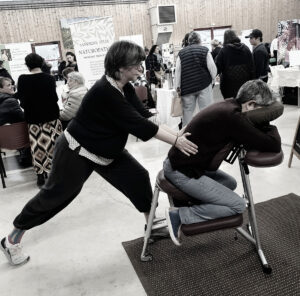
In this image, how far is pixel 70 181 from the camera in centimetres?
192

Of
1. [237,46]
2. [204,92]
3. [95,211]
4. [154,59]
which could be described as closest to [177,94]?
[204,92]

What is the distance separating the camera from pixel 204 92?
4.09 m

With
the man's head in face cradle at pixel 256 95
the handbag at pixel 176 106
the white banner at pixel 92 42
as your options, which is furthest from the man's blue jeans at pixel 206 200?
the white banner at pixel 92 42

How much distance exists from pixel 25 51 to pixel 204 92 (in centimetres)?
744

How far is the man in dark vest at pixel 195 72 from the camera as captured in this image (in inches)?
155

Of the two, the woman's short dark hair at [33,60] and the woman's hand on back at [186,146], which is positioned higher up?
the woman's short dark hair at [33,60]

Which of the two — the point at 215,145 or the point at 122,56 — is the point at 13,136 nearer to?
the point at 122,56

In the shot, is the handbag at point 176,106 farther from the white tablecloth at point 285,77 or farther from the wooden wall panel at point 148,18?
the wooden wall panel at point 148,18

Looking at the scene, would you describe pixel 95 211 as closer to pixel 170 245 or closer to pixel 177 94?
pixel 170 245

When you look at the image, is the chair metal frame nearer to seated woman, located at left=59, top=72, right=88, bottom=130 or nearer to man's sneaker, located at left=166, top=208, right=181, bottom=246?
man's sneaker, located at left=166, top=208, right=181, bottom=246

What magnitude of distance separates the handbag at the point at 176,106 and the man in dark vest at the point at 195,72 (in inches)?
2.8

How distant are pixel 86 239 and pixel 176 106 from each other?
234 centimetres

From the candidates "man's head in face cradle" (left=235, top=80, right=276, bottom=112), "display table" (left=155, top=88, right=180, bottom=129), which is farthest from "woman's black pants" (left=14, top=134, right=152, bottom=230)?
"display table" (left=155, top=88, right=180, bottom=129)

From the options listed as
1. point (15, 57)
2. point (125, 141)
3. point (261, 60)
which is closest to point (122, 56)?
point (125, 141)
